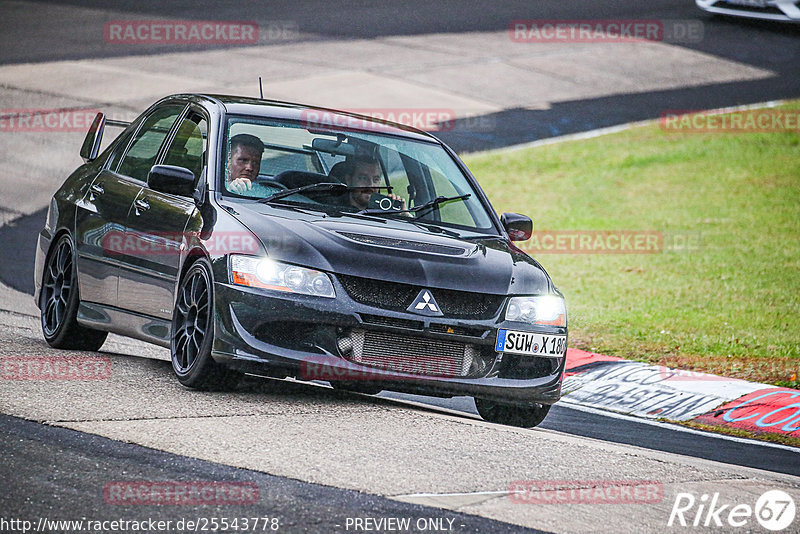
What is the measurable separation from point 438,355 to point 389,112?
536 inches

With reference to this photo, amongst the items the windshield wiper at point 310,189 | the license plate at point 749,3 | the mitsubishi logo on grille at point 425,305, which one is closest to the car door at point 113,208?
the windshield wiper at point 310,189

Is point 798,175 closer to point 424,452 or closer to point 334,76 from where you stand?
point 334,76

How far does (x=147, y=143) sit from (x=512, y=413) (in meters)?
2.94

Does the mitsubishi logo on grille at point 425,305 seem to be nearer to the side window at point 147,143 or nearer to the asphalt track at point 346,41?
the asphalt track at point 346,41

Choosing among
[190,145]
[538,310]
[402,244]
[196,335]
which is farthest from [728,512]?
[190,145]

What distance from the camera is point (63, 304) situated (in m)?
8.55

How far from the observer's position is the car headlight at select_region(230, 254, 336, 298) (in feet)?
21.9

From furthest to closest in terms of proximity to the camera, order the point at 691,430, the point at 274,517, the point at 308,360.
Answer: the point at 691,430
the point at 308,360
the point at 274,517

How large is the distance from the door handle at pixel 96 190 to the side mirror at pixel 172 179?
1229 millimetres

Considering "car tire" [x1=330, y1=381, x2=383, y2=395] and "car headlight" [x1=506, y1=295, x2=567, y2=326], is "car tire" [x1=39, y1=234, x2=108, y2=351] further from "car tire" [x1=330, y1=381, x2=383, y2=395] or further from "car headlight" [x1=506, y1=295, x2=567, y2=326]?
"car headlight" [x1=506, y1=295, x2=567, y2=326]

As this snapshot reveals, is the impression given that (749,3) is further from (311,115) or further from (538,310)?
(538,310)

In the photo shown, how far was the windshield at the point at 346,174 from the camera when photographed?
24.8ft

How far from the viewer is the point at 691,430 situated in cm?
857

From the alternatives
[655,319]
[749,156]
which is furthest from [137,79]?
[655,319]
